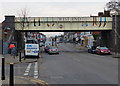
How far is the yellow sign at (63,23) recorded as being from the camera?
145 feet

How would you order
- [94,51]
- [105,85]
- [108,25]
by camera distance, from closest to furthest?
[105,85] → [94,51] → [108,25]

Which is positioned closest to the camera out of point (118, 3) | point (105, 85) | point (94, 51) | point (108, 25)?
point (105, 85)

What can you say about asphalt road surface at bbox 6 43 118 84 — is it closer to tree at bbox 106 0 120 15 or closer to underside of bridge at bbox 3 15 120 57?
underside of bridge at bbox 3 15 120 57

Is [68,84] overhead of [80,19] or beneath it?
beneath

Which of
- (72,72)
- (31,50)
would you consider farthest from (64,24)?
(72,72)

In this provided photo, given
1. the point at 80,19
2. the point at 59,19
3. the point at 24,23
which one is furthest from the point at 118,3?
the point at 24,23

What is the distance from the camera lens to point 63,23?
44.7 metres

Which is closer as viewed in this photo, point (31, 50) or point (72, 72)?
point (72, 72)

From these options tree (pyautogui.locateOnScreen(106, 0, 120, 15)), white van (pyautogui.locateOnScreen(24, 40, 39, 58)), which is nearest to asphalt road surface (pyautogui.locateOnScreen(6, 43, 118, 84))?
white van (pyautogui.locateOnScreen(24, 40, 39, 58))

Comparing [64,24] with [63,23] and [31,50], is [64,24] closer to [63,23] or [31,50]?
[63,23]

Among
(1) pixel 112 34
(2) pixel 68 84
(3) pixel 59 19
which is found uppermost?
(3) pixel 59 19

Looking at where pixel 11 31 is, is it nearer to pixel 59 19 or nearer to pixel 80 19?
pixel 59 19

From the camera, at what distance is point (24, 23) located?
44.3 metres

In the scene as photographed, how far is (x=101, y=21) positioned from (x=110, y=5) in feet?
41.5
